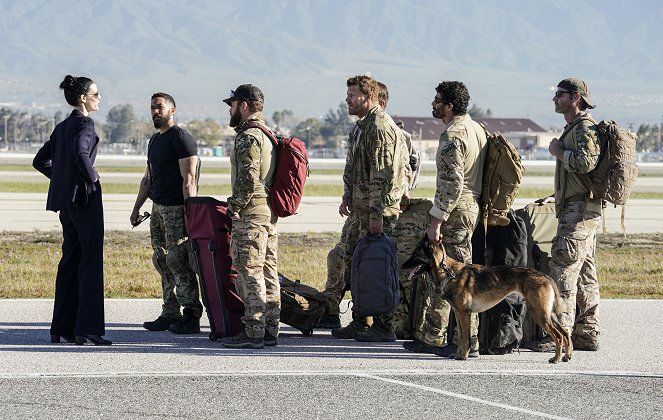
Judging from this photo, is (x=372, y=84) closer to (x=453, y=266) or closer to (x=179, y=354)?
(x=453, y=266)

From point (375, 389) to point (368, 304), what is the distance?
5.95ft

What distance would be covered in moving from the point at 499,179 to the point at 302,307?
2.12 meters

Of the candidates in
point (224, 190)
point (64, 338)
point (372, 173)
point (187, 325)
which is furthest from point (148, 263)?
point (224, 190)

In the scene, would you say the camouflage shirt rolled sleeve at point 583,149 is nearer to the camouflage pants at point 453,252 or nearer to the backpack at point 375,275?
the camouflage pants at point 453,252

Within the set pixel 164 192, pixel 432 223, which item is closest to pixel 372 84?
pixel 432 223

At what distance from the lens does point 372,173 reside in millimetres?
10148

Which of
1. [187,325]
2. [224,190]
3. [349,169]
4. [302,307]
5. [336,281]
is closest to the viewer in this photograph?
[349,169]

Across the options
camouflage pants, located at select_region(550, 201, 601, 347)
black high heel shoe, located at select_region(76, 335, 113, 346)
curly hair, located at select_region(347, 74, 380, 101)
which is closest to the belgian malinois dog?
camouflage pants, located at select_region(550, 201, 601, 347)

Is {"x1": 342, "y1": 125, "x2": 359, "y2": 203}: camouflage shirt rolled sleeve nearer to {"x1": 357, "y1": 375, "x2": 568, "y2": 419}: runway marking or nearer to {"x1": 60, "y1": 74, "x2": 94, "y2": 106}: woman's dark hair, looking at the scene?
{"x1": 357, "y1": 375, "x2": 568, "y2": 419}: runway marking

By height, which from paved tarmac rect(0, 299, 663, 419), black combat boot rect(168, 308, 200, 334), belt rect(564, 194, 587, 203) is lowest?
paved tarmac rect(0, 299, 663, 419)

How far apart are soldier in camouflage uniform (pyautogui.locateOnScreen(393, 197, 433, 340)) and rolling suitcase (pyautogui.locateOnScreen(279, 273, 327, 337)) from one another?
70 centimetres

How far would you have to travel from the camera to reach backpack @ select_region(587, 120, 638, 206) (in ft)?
32.1

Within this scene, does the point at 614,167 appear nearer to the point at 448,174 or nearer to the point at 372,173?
the point at 448,174

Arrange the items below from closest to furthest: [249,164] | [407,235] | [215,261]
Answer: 1. [249,164]
2. [215,261]
3. [407,235]
